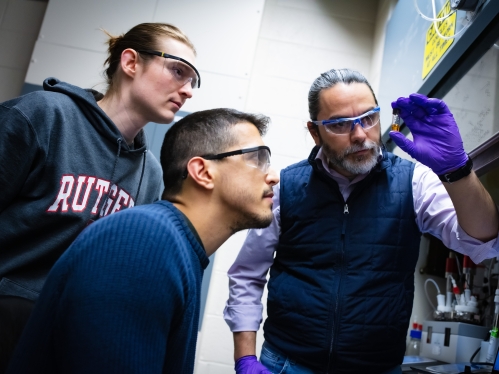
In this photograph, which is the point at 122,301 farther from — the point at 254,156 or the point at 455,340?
the point at 455,340

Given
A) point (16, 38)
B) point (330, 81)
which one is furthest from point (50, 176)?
point (16, 38)

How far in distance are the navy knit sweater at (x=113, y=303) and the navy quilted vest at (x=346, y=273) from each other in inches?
21.4

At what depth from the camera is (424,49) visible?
168 centimetres

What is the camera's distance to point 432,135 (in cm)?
106

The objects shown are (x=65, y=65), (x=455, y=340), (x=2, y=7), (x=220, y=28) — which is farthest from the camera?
(x=2, y=7)

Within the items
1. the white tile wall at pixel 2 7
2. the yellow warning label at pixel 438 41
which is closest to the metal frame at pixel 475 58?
the yellow warning label at pixel 438 41

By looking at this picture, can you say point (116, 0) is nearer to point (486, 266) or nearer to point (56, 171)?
point (56, 171)

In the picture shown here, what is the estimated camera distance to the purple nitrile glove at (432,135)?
1.02 m

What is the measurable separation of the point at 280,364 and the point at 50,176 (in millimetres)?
803

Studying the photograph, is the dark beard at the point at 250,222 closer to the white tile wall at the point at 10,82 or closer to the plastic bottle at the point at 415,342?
the plastic bottle at the point at 415,342

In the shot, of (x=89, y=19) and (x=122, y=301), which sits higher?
(x=89, y=19)

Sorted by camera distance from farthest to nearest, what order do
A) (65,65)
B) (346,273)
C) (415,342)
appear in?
(65,65), (415,342), (346,273)

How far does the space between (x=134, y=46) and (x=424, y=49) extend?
1.07m

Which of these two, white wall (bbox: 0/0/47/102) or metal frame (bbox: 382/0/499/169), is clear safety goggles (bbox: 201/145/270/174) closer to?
metal frame (bbox: 382/0/499/169)
